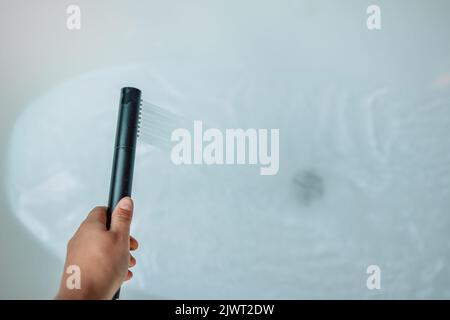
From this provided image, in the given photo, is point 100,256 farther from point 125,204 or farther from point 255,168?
point 255,168

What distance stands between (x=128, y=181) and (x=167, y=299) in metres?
0.21

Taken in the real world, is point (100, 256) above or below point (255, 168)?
below

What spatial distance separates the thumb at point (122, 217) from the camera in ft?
1.67

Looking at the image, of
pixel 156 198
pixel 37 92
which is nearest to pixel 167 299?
pixel 156 198

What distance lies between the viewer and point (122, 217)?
1.68 ft

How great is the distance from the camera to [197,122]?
663mm

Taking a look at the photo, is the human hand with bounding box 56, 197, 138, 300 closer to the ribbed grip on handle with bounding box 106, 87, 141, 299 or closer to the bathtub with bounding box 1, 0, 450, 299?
the ribbed grip on handle with bounding box 106, 87, 141, 299

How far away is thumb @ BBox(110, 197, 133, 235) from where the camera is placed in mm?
509

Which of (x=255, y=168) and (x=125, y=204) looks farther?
(x=255, y=168)

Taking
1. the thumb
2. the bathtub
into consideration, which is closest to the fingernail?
the thumb

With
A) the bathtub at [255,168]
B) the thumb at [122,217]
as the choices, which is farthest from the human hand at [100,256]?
the bathtub at [255,168]

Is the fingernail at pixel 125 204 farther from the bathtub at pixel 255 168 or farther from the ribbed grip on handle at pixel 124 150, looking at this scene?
the bathtub at pixel 255 168

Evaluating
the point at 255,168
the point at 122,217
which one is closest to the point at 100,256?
the point at 122,217
